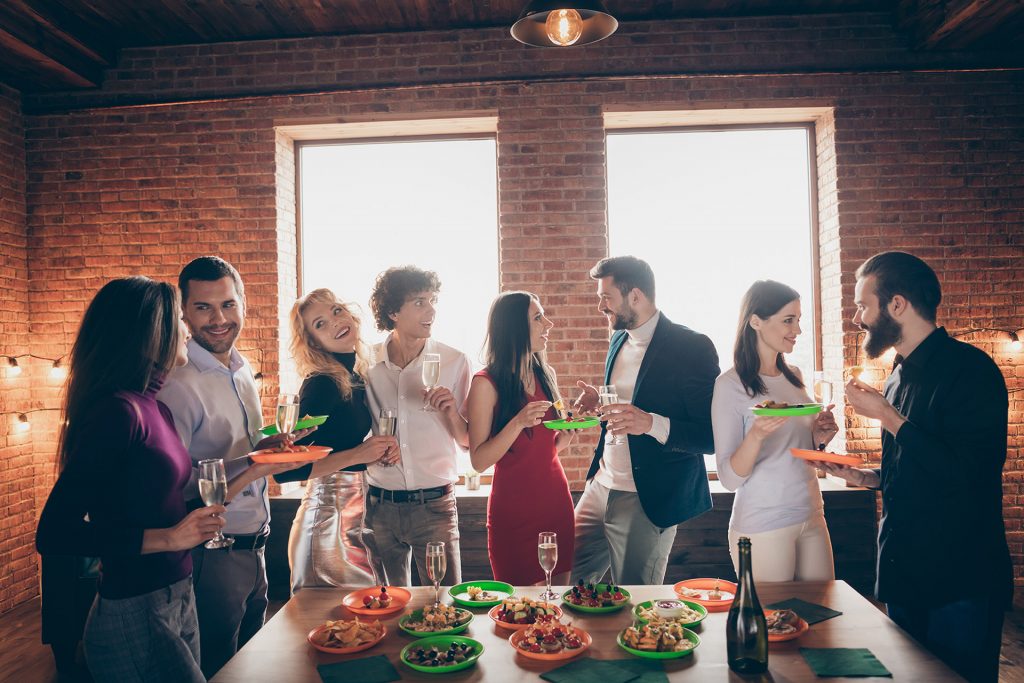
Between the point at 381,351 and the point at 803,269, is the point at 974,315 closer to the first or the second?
the point at 803,269

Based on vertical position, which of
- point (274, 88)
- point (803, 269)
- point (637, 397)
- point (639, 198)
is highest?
point (274, 88)

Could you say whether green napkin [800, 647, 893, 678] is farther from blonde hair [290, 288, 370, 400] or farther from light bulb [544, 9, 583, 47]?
light bulb [544, 9, 583, 47]

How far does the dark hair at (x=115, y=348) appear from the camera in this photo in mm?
1744

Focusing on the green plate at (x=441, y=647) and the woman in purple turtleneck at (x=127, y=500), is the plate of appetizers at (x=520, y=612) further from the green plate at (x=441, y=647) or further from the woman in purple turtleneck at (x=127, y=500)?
the woman in purple turtleneck at (x=127, y=500)

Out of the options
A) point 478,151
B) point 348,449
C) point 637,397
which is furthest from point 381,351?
point 478,151

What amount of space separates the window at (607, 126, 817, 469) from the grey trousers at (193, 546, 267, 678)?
126 inches

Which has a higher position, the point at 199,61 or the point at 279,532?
the point at 199,61

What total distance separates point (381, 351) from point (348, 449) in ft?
1.59

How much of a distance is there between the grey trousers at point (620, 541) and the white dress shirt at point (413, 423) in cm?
63

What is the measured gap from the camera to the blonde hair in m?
2.70

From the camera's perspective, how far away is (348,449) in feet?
8.51

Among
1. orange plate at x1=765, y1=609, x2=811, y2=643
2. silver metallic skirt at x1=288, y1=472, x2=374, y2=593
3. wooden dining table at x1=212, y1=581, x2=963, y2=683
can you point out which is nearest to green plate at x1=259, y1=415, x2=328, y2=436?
silver metallic skirt at x1=288, y1=472, x2=374, y2=593

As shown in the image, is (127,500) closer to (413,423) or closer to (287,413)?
(287,413)

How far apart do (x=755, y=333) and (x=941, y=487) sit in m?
0.77
